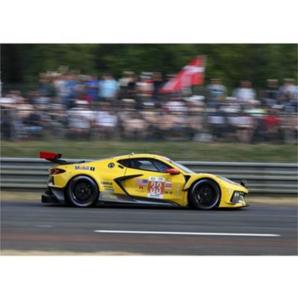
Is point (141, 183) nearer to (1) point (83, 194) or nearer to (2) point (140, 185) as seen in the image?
(2) point (140, 185)

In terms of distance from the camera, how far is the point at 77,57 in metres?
21.3

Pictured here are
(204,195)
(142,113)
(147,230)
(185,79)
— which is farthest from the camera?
(185,79)

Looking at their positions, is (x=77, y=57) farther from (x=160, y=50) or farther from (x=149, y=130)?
(x=149, y=130)

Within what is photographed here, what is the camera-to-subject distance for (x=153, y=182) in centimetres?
1188

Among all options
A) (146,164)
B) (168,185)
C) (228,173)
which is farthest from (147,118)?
(168,185)

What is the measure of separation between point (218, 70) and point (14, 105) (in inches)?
339

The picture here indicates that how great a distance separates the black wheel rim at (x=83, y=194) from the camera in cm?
1187

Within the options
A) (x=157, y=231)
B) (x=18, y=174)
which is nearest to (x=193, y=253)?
(x=157, y=231)

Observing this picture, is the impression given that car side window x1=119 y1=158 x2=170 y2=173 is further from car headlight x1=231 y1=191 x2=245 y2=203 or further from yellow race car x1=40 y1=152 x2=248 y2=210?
car headlight x1=231 y1=191 x2=245 y2=203

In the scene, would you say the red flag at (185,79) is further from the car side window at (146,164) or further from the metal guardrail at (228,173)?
the car side window at (146,164)

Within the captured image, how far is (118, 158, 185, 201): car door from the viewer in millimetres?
11836

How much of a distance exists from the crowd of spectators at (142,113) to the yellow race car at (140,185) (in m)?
3.60

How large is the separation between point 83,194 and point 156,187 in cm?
140

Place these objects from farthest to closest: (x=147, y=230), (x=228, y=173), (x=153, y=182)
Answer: (x=228, y=173) < (x=153, y=182) < (x=147, y=230)
